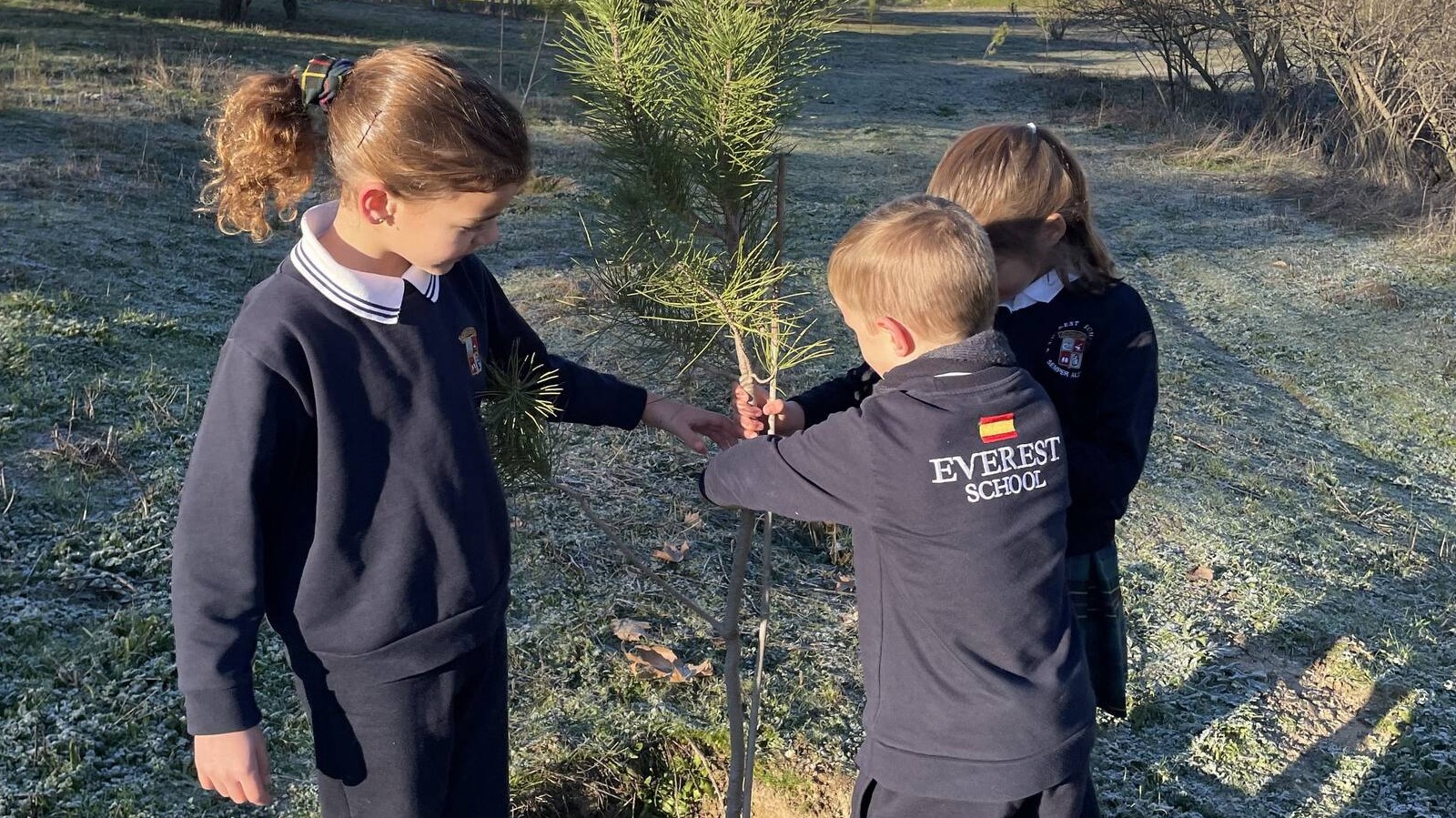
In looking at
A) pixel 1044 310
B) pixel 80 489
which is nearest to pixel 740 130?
pixel 1044 310

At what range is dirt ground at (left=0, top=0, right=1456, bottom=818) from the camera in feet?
8.52

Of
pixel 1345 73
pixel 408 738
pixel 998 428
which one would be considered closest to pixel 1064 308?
pixel 998 428

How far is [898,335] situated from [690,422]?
0.54 meters

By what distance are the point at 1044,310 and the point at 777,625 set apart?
153 centimetres

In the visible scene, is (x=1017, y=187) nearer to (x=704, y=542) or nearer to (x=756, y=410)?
(x=756, y=410)

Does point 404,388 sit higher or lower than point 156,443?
higher

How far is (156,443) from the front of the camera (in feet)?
11.8

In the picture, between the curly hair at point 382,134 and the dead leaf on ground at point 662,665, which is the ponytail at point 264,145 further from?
the dead leaf on ground at point 662,665

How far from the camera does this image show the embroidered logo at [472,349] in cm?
165

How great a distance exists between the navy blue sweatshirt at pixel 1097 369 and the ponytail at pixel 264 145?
120cm

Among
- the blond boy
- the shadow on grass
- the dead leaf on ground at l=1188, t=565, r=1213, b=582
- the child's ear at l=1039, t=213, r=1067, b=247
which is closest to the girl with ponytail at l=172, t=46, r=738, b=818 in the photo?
the blond boy

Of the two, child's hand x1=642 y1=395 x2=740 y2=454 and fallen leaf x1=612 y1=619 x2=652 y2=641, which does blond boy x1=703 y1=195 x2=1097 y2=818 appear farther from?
fallen leaf x1=612 y1=619 x2=652 y2=641

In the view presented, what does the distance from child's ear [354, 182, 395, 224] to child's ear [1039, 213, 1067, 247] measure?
1.09m

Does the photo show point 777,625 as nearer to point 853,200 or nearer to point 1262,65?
point 853,200
